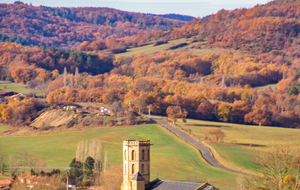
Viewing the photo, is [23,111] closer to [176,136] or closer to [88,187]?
[176,136]

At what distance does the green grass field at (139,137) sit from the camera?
81.7 meters

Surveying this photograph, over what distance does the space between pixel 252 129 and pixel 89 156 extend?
6081 centimetres

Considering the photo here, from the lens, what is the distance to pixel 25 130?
422ft

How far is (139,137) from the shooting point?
107812 millimetres

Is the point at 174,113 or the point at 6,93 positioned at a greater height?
the point at 6,93

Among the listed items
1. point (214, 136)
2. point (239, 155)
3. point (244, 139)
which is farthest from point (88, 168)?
point (244, 139)

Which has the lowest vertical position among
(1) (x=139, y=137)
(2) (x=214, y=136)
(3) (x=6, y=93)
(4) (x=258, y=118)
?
(1) (x=139, y=137)

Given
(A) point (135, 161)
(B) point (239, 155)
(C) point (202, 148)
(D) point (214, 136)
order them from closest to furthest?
(A) point (135, 161) → (B) point (239, 155) → (C) point (202, 148) → (D) point (214, 136)

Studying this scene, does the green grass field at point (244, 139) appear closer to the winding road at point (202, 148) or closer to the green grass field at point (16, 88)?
the winding road at point (202, 148)


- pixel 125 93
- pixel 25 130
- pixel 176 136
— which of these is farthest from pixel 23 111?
pixel 176 136

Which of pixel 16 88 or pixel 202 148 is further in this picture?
pixel 16 88

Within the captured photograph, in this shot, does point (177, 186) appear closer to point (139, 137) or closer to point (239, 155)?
point (239, 155)

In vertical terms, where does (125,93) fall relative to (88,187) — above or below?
above

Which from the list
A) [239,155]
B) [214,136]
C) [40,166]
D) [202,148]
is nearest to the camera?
[40,166]
